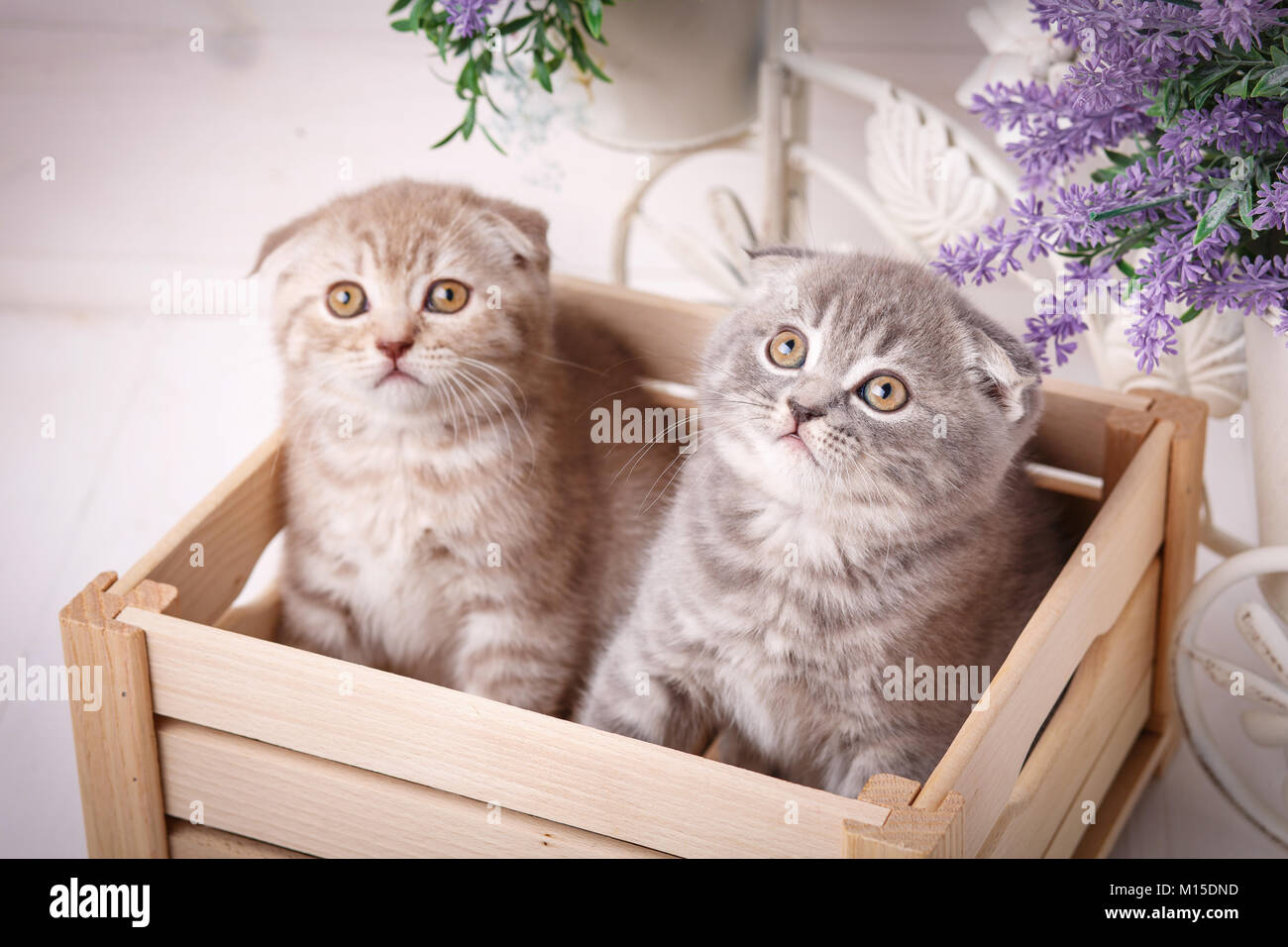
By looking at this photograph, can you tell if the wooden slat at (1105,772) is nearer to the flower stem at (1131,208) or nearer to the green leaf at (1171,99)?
the flower stem at (1131,208)

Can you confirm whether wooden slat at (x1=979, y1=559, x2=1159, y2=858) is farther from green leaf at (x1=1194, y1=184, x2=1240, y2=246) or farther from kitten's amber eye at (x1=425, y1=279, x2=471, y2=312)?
kitten's amber eye at (x1=425, y1=279, x2=471, y2=312)

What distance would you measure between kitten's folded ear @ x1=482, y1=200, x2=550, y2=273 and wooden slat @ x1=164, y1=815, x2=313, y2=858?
694mm

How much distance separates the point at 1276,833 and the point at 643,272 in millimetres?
1632

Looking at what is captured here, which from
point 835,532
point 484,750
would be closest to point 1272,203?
point 835,532

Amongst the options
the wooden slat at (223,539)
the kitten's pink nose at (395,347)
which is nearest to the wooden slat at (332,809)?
the wooden slat at (223,539)

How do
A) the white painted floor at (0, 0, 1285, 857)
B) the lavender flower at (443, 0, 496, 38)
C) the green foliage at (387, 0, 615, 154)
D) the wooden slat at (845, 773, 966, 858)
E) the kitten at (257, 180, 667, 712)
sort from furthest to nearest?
Result: the white painted floor at (0, 0, 1285, 857), the green foliage at (387, 0, 615, 154), the lavender flower at (443, 0, 496, 38), the kitten at (257, 180, 667, 712), the wooden slat at (845, 773, 966, 858)

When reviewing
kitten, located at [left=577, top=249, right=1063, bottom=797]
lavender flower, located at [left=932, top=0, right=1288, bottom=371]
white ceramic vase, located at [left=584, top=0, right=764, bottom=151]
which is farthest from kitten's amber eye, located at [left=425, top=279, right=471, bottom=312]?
white ceramic vase, located at [left=584, top=0, right=764, bottom=151]

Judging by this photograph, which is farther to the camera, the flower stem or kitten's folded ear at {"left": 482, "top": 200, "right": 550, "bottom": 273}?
kitten's folded ear at {"left": 482, "top": 200, "right": 550, "bottom": 273}

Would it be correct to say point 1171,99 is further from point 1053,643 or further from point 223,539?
point 223,539

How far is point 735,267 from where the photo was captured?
7.70 ft

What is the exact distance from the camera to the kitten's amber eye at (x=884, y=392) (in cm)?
129

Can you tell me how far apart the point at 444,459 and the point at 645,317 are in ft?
1.40

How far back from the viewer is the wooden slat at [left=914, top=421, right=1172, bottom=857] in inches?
48.9
